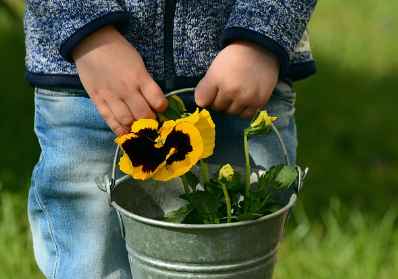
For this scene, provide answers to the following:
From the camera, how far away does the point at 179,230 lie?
40.9 inches

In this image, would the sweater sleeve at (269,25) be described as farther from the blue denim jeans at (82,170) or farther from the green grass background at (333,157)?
the green grass background at (333,157)

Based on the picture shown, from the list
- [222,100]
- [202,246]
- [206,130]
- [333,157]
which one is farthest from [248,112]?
[333,157]

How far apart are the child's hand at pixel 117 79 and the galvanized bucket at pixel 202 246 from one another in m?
0.13

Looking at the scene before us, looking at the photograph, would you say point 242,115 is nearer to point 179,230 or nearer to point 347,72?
point 179,230

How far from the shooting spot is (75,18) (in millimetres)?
1186

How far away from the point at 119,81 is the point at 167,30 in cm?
20

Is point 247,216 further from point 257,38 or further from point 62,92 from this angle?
point 62,92

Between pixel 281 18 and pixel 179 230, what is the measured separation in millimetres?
480

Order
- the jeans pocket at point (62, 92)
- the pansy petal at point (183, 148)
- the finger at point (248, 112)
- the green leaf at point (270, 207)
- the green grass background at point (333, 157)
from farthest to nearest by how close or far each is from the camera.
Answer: the green grass background at point (333, 157) → the jeans pocket at point (62, 92) → the finger at point (248, 112) → the green leaf at point (270, 207) → the pansy petal at point (183, 148)

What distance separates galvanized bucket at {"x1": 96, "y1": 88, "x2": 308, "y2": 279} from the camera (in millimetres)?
1043

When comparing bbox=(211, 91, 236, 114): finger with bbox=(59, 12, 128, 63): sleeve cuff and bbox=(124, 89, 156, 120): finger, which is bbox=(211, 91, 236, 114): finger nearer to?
bbox=(124, 89, 156, 120): finger

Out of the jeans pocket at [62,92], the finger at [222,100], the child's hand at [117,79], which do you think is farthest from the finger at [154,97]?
the jeans pocket at [62,92]

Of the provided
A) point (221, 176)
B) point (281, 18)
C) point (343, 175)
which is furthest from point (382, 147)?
point (221, 176)

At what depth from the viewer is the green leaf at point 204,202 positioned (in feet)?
3.63
